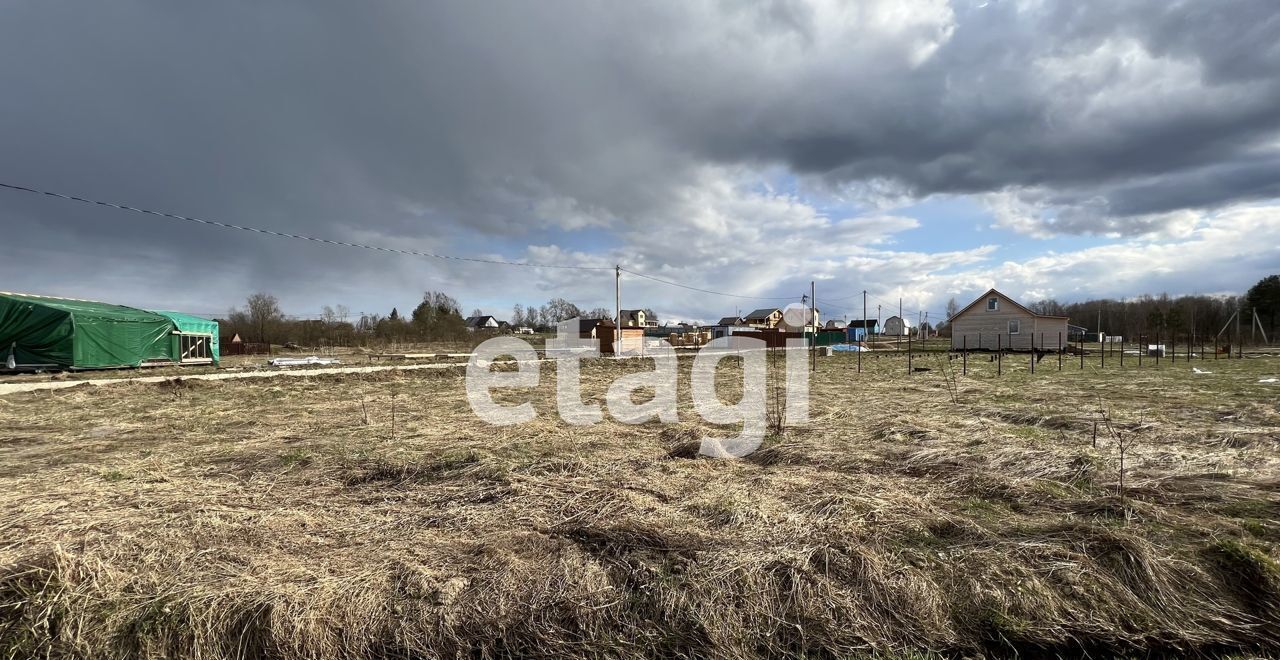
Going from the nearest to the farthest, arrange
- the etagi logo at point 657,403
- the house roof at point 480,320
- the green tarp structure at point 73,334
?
1. the etagi logo at point 657,403
2. the green tarp structure at point 73,334
3. the house roof at point 480,320

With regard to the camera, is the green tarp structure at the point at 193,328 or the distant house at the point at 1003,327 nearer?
the green tarp structure at the point at 193,328

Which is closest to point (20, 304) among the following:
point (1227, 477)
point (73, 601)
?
point (73, 601)

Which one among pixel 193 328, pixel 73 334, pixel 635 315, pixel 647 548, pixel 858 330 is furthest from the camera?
pixel 635 315

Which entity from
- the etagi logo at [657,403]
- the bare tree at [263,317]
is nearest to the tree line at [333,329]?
the bare tree at [263,317]

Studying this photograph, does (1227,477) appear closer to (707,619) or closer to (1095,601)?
(1095,601)

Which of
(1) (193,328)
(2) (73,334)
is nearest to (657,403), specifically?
(2) (73,334)

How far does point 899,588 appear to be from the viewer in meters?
3.13

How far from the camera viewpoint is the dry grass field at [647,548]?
9.50 ft

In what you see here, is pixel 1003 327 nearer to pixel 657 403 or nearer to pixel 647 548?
pixel 657 403

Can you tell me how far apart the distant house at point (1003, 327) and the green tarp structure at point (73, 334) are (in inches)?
2088

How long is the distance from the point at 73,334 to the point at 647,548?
29767 millimetres

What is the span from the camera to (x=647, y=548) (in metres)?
3.67

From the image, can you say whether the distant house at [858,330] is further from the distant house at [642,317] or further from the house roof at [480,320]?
the house roof at [480,320]

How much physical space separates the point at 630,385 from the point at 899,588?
13.4m
